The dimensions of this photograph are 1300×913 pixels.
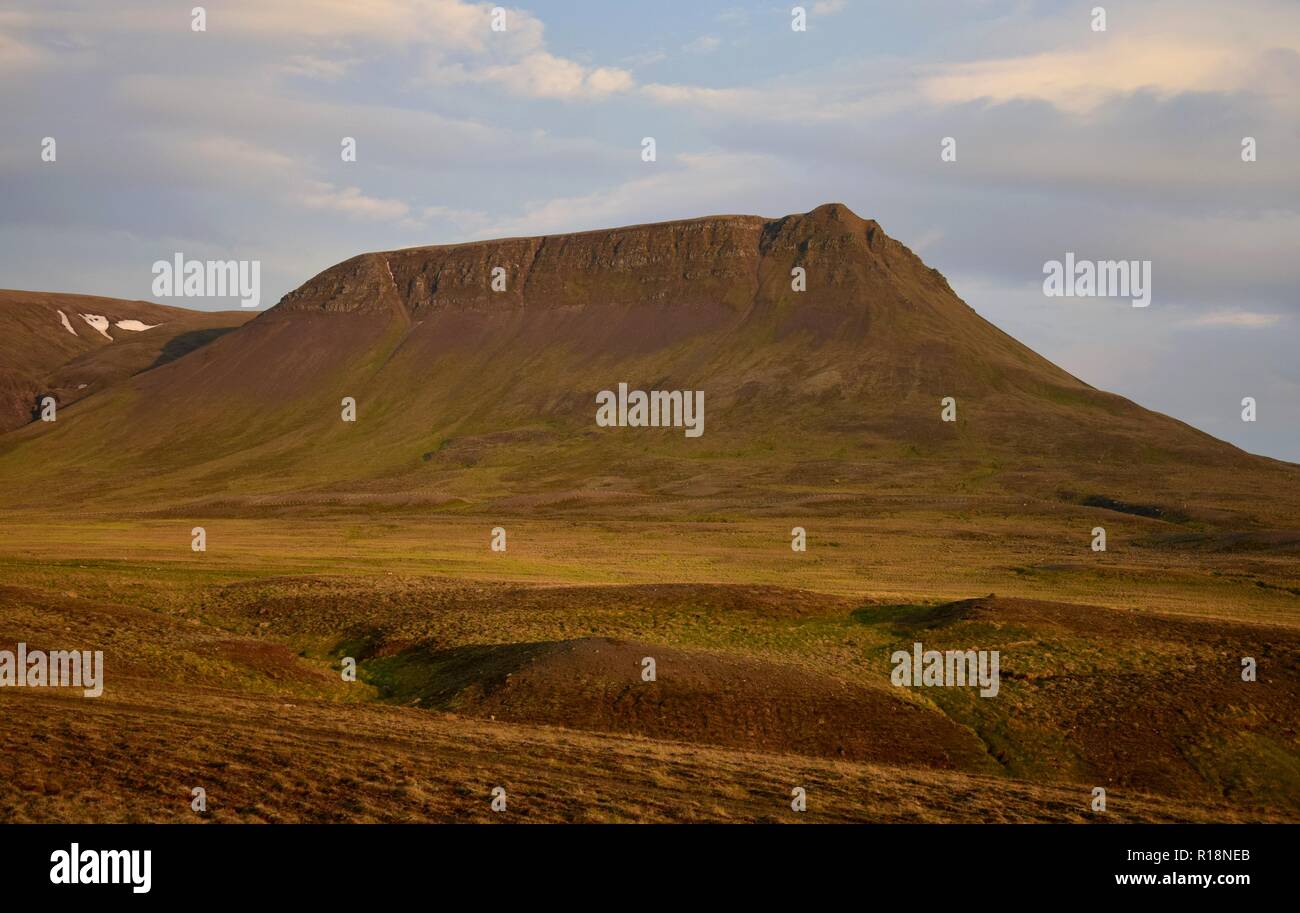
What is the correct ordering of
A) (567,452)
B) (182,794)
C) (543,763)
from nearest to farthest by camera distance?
(182,794) → (543,763) → (567,452)

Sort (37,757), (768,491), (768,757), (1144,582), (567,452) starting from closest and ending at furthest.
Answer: (37,757) < (768,757) < (1144,582) < (768,491) < (567,452)

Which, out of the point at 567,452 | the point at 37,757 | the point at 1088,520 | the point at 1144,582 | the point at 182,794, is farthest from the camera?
the point at 567,452

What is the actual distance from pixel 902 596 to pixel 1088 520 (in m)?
65.0

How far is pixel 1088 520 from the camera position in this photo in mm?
109188

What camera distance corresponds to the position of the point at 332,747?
23.1 m

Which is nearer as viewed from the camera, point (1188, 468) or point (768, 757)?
point (768, 757)

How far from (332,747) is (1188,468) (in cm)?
14336

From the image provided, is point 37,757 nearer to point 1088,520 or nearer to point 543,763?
point 543,763
